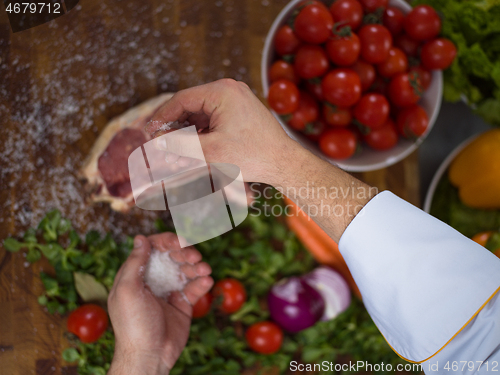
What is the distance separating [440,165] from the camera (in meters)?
0.87

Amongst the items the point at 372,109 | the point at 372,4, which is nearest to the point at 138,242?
the point at 372,109

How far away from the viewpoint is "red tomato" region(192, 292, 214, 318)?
750mm

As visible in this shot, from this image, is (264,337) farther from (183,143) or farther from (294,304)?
(183,143)

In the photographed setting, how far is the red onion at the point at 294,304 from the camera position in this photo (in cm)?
75

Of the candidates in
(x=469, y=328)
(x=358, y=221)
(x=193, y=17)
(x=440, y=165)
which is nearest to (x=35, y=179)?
(x=193, y=17)

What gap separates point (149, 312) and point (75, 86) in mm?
417

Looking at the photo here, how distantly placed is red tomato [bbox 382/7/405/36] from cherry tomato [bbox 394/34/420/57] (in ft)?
0.06

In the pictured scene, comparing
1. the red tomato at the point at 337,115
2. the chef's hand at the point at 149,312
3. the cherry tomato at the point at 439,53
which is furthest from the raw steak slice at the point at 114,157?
the cherry tomato at the point at 439,53

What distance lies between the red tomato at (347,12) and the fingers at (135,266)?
0.54m

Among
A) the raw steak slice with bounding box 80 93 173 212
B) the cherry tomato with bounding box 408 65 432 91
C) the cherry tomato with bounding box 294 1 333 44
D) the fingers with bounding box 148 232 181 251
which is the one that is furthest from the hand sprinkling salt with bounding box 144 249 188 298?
the cherry tomato with bounding box 408 65 432 91

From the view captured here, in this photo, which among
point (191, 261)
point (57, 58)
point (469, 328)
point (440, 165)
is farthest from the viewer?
point (440, 165)

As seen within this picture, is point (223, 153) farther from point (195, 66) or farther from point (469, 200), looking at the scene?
point (469, 200)

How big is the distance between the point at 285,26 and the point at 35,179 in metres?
0.52

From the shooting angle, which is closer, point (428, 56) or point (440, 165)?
point (428, 56)
